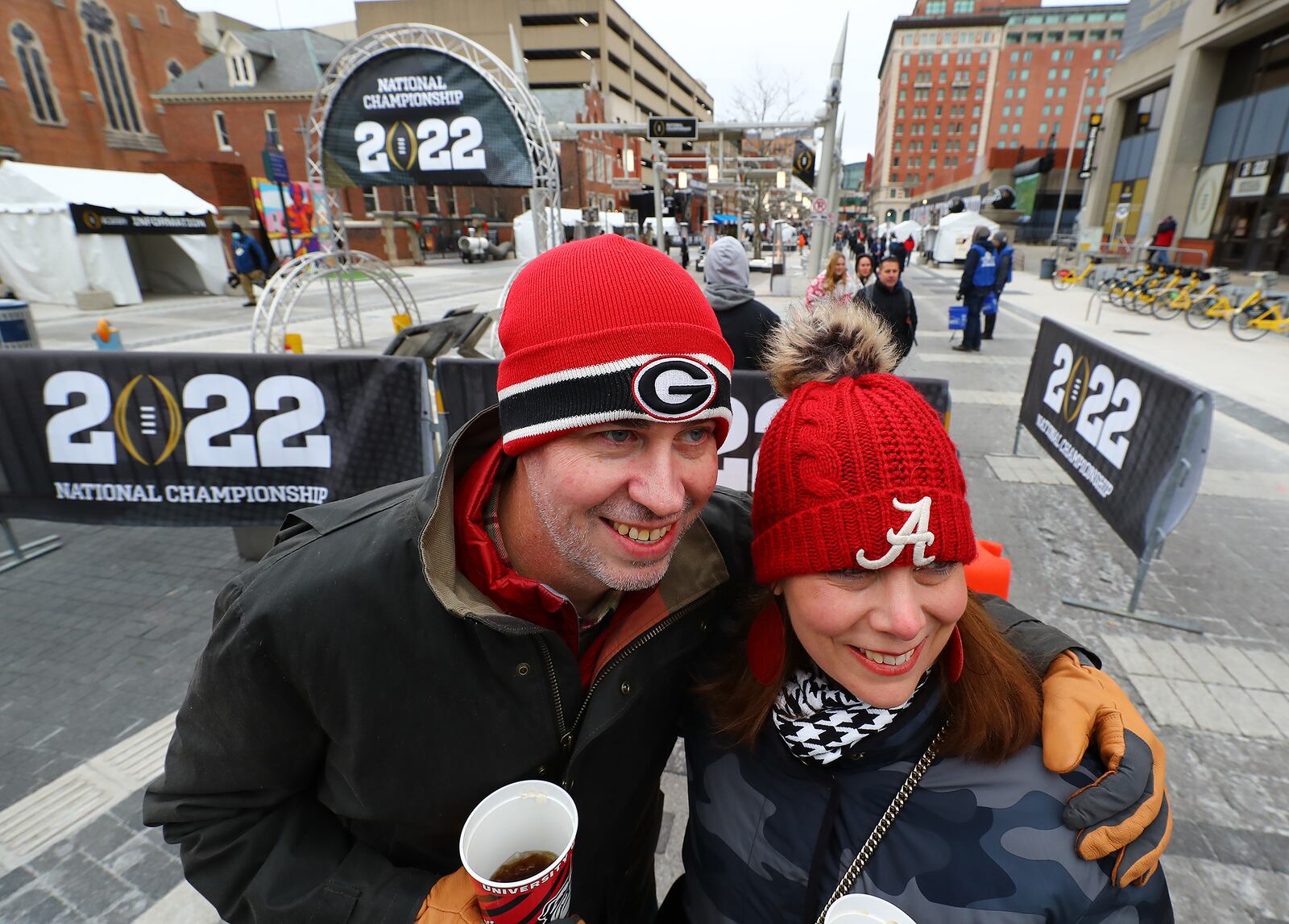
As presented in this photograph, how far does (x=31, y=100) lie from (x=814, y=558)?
46.6 meters

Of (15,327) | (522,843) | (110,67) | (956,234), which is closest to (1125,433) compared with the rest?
(522,843)

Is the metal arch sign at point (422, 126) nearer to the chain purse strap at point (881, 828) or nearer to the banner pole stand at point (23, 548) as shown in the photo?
the banner pole stand at point (23, 548)

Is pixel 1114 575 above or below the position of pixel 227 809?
below

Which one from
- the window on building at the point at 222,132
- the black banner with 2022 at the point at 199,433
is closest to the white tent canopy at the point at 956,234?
the black banner with 2022 at the point at 199,433

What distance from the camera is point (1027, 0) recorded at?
108312mm

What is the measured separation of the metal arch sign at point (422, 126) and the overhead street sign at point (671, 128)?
7.02 metres

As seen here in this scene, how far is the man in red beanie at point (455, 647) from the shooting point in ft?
3.99

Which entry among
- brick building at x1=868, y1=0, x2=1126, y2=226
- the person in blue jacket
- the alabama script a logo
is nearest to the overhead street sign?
the person in blue jacket

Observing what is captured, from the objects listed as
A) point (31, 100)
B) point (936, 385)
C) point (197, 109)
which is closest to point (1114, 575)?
point (936, 385)

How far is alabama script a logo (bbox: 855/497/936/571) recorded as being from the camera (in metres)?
1.14

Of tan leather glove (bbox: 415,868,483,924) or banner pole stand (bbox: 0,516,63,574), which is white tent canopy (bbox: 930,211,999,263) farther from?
tan leather glove (bbox: 415,868,483,924)

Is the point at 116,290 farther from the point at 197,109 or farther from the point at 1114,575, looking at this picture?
the point at 197,109

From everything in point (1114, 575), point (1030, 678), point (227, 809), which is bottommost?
point (1114, 575)

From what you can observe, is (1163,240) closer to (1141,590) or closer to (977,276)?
(977,276)
